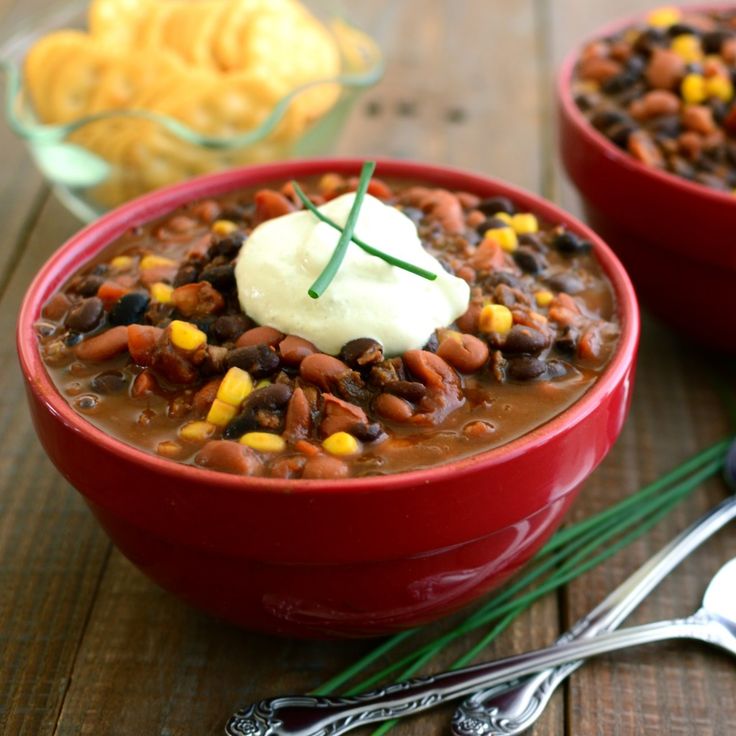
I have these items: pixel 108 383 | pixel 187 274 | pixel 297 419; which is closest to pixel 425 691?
pixel 297 419

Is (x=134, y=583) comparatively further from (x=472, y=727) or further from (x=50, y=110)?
(x=50, y=110)

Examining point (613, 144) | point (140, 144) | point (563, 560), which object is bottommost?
point (563, 560)

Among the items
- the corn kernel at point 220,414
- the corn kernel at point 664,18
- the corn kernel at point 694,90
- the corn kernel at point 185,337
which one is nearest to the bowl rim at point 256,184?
the corn kernel at point 220,414

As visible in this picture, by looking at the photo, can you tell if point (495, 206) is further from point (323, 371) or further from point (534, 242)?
point (323, 371)

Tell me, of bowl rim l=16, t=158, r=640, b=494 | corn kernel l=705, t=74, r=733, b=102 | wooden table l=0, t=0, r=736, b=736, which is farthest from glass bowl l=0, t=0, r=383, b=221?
corn kernel l=705, t=74, r=733, b=102

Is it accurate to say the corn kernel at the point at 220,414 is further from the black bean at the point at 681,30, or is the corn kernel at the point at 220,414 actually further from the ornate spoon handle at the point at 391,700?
the black bean at the point at 681,30

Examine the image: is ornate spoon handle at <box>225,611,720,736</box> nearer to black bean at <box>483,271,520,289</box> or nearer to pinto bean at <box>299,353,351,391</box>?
pinto bean at <box>299,353,351,391</box>

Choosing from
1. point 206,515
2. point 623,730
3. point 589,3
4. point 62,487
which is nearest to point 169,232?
point 62,487
